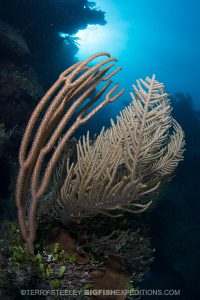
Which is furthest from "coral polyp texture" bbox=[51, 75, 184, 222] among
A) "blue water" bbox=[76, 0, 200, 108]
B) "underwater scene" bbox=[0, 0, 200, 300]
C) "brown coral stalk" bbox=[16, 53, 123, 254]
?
"blue water" bbox=[76, 0, 200, 108]

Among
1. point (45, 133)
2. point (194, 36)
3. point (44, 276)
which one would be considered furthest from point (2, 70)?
point (194, 36)

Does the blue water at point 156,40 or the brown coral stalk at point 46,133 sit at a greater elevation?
the blue water at point 156,40

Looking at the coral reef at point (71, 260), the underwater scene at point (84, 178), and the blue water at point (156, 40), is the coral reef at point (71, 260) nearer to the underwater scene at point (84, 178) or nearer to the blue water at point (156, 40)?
the underwater scene at point (84, 178)

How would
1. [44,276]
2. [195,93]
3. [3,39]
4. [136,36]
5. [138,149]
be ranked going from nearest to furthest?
[138,149], [44,276], [3,39], [195,93], [136,36]

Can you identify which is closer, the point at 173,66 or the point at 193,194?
the point at 193,194

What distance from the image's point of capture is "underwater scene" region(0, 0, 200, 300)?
2.87 m

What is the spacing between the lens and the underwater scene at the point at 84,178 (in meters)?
2.87

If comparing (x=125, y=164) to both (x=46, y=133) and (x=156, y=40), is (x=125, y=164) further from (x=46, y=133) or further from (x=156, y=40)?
(x=156, y=40)

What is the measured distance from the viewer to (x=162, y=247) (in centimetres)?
1101

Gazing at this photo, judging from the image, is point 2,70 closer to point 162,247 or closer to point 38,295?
point 38,295

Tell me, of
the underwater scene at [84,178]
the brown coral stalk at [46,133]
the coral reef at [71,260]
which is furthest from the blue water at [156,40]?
the coral reef at [71,260]

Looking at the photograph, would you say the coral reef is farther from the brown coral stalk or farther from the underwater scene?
the brown coral stalk

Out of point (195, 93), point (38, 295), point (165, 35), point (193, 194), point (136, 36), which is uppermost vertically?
point (136, 36)

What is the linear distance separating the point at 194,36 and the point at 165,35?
18000 millimetres
